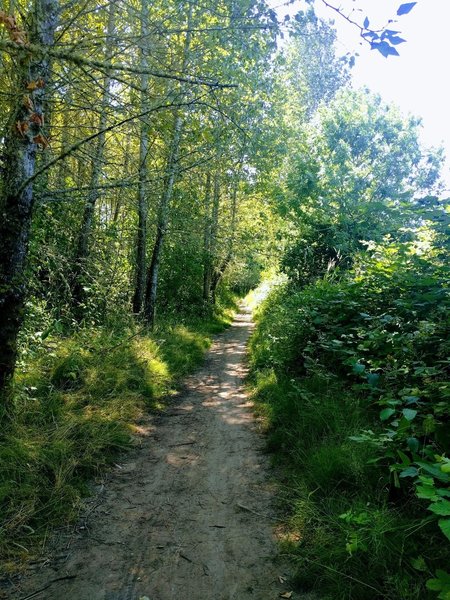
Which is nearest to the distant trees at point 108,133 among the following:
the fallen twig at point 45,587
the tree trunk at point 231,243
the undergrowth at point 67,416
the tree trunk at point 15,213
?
the tree trunk at point 15,213

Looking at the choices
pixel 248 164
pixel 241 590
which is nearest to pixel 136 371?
pixel 241 590

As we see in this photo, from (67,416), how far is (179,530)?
6.68 ft

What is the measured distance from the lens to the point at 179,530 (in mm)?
3160

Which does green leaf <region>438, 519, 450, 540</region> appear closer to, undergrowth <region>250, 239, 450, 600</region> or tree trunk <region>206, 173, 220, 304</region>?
undergrowth <region>250, 239, 450, 600</region>

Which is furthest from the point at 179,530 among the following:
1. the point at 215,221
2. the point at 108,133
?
the point at 215,221

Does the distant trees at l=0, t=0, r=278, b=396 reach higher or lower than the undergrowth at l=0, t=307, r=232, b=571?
higher

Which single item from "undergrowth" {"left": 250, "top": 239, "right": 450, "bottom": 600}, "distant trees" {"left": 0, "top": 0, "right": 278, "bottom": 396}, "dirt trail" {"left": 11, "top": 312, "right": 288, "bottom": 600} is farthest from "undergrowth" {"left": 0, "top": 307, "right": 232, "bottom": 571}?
"undergrowth" {"left": 250, "top": 239, "right": 450, "bottom": 600}

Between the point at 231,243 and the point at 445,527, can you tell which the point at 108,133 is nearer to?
the point at 231,243

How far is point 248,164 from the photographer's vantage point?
12.6m

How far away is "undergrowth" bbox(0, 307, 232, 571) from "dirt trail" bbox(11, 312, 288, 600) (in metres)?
0.28

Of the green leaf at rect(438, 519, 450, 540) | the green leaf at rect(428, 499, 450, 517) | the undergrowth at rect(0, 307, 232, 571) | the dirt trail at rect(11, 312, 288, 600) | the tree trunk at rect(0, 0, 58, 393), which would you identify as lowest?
the dirt trail at rect(11, 312, 288, 600)

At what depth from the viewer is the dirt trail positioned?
2.57 meters

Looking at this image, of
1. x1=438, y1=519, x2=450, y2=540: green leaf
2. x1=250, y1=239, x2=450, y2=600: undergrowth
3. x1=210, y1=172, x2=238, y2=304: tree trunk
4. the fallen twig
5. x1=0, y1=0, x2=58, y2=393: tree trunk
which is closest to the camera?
x1=438, y1=519, x2=450, y2=540: green leaf

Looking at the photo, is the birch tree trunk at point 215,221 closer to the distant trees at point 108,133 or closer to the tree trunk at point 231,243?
the distant trees at point 108,133
